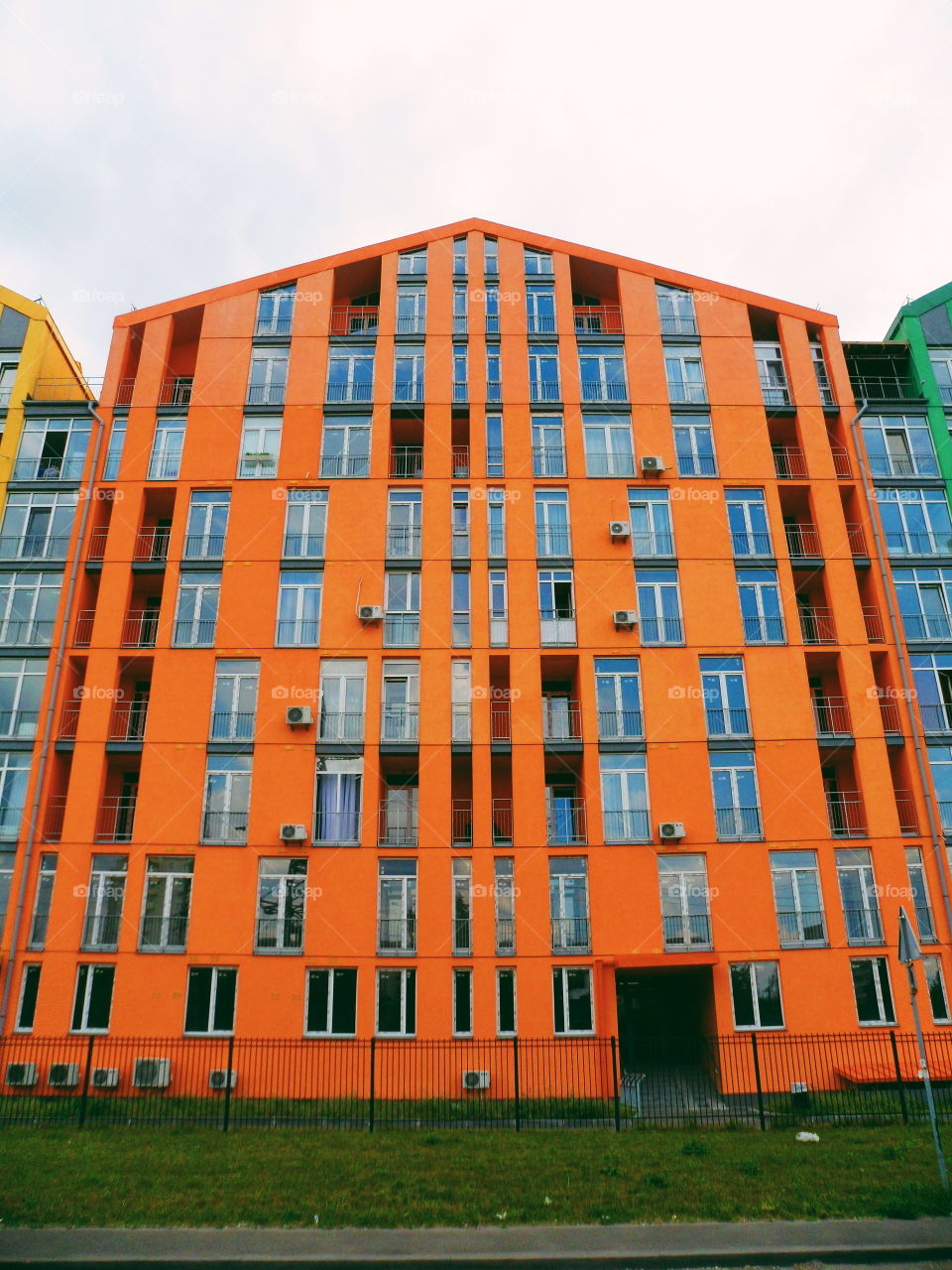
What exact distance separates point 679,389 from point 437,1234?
2574cm

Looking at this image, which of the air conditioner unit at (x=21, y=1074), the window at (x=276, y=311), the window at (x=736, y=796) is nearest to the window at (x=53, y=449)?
the window at (x=276, y=311)

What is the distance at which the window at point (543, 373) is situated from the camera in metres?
29.1

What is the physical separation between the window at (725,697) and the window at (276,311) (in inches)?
743

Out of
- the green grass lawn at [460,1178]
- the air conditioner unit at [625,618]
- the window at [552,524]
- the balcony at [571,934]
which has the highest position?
the window at [552,524]

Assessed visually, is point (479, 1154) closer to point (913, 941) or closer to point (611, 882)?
point (913, 941)

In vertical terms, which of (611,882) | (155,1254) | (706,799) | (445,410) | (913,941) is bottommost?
(155,1254)

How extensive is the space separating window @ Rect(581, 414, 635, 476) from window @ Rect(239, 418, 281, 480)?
10414 mm

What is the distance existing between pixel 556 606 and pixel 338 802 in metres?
8.85

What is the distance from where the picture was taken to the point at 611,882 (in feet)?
75.2

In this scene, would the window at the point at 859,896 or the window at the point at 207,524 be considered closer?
the window at the point at 859,896

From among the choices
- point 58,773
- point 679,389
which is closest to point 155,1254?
point 58,773

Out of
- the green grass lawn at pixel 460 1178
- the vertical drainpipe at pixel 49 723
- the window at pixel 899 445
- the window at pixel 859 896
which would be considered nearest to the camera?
the green grass lawn at pixel 460 1178

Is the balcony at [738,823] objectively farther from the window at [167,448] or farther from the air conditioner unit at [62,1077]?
the window at [167,448]

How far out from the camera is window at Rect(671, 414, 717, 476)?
28.1 m
